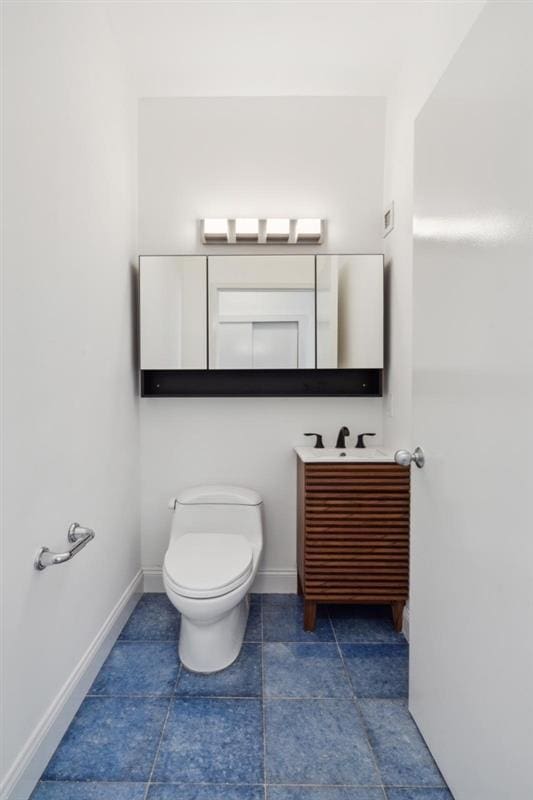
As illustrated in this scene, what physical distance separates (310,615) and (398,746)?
0.64m

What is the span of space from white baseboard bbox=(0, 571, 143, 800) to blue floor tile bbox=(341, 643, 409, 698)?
3.23 ft

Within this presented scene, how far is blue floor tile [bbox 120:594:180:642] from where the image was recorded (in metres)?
1.84

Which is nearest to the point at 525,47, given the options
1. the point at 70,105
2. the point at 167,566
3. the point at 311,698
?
the point at 70,105

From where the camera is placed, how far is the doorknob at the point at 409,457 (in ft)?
3.98

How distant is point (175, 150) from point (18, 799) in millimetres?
2617

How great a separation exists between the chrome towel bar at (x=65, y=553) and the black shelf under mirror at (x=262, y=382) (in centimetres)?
100

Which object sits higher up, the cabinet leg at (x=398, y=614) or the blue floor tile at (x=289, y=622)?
the cabinet leg at (x=398, y=614)

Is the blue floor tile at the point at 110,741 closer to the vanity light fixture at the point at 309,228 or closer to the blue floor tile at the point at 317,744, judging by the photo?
the blue floor tile at the point at 317,744

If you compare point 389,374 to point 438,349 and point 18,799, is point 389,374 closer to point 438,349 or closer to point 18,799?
point 438,349

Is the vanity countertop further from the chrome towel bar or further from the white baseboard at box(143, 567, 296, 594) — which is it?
the chrome towel bar

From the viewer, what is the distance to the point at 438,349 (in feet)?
3.75

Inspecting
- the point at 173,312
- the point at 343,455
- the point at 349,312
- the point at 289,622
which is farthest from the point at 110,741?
the point at 349,312

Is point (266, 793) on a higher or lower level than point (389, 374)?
lower

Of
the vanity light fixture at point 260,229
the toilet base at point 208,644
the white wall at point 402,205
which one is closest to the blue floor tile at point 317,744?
the toilet base at point 208,644
